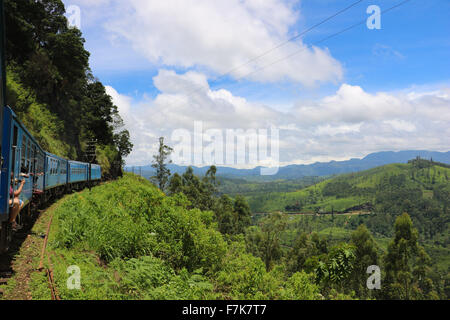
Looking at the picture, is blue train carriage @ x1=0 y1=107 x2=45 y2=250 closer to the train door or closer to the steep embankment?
the train door

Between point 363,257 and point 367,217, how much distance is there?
14701cm

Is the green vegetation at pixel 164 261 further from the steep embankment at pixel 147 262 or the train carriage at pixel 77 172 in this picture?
the train carriage at pixel 77 172

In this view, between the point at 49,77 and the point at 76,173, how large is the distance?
14.5m

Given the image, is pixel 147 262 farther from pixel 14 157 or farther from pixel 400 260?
pixel 400 260

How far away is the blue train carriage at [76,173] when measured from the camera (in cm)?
2397

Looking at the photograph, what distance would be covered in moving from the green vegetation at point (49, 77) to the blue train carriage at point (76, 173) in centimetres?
320

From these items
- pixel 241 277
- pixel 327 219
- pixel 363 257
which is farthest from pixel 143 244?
pixel 327 219

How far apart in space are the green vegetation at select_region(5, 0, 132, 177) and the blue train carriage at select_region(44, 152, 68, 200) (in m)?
5.97

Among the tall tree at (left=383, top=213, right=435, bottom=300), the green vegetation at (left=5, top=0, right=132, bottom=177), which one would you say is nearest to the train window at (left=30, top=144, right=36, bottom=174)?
the green vegetation at (left=5, top=0, right=132, bottom=177)

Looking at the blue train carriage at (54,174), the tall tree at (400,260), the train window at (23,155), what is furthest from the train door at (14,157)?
the tall tree at (400,260)
